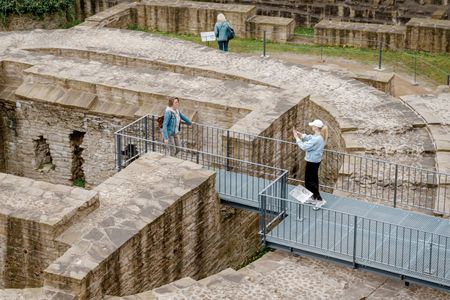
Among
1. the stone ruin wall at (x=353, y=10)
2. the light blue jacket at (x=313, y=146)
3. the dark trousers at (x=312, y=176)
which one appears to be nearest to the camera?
the light blue jacket at (x=313, y=146)

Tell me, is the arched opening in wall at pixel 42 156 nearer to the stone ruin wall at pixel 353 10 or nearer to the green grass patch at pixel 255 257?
the green grass patch at pixel 255 257

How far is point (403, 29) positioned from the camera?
25188 millimetres

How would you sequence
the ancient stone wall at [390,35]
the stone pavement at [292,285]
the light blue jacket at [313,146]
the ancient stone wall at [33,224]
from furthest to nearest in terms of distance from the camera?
the ancient stone wall at [390,35] → the light blue jacket at [313,146] → the ancient stone wall at [33,224] → the stone pavement at [292,285]

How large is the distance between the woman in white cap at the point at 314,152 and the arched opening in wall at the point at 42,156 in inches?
293

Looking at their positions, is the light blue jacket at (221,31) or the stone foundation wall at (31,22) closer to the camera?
the light blue jacket at (221,31)

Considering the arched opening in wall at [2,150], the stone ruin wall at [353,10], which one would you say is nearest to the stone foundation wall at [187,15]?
the stone ruin wall at [353,10]

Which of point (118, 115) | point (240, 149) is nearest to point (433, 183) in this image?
point (240, 149)

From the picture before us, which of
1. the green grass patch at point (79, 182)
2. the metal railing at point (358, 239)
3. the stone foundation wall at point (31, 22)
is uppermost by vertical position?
the stone foundation wall at point (31, 22)

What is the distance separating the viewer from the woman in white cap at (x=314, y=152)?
14.1 metres

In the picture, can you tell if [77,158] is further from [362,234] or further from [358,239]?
[362,234]

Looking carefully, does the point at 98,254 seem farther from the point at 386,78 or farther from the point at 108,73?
the point at 386,78

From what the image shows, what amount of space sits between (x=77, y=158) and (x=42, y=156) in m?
0.82

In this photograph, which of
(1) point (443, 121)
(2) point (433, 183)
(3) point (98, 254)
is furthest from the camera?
(1) point (443, 121)

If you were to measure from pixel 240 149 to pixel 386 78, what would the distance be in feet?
20.6
